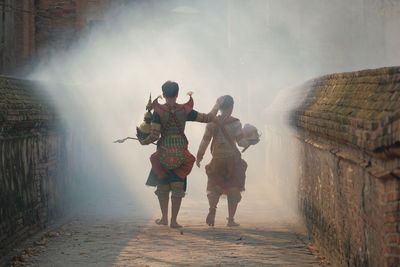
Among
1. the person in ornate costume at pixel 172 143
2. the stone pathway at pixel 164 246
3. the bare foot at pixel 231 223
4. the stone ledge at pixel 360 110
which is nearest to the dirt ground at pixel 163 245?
the stone pathway at pixel 164 246

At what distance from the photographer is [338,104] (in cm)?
613

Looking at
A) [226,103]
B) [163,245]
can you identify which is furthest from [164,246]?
[226,103]

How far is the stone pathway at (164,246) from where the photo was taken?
6402 mm

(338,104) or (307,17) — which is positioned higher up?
(307,17)

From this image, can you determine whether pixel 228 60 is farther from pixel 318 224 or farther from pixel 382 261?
pixel 382 261

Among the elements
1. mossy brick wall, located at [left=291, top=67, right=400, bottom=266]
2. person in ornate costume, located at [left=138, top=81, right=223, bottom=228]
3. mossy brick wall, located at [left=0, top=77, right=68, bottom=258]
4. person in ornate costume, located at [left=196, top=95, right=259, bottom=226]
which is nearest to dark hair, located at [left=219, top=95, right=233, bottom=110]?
person in ornate costume, located at [left=196, top=95, right=259, bottom=226]

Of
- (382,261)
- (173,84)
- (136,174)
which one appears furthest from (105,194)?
(382,261)

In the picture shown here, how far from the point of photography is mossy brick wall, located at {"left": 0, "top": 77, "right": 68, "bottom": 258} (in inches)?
272

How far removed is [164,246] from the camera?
23.4 feet

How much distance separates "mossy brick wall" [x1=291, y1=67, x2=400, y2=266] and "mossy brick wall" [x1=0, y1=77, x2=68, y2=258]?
304cm

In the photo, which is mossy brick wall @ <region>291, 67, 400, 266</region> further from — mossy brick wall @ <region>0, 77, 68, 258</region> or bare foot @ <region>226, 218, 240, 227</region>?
mossy brick wall @ <region>0, 77, 68, 258</region>

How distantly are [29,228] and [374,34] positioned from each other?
63.5 ft

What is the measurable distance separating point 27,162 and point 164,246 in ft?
6.30

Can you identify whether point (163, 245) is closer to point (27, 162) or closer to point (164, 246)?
point (164, 246)
